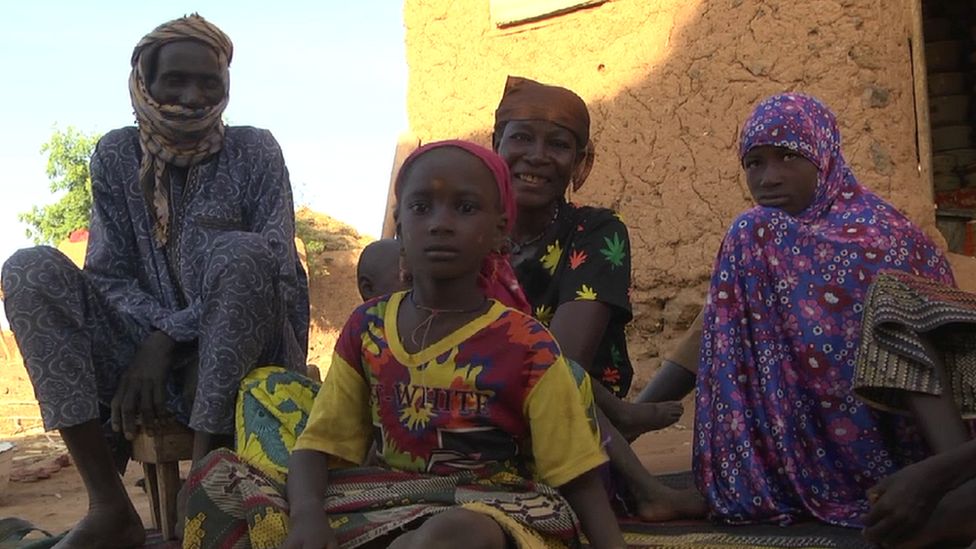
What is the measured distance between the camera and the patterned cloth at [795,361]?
2742 millimetres

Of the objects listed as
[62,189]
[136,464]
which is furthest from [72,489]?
[62,189]

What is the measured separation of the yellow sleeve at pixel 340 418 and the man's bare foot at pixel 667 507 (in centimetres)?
96

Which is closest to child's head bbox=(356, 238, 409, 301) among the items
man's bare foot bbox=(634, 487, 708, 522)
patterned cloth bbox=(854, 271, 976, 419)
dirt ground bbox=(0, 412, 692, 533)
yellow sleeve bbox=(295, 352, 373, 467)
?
yellow sleeve bbox=(295, 352, 373, 467)

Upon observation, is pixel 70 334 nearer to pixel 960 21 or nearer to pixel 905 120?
pixel 905 120

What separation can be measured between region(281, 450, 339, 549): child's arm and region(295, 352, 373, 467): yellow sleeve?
29 millimetres

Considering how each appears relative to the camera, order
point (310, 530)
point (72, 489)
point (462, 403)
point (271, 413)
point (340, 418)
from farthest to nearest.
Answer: point (72, 489), point (271, 413), point (340, 418), point (462, 403), point (310, 530)

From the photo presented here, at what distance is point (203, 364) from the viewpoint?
9.56ft

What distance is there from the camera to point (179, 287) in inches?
129

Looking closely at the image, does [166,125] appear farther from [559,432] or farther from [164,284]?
[559,432]

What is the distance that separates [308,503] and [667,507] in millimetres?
1173

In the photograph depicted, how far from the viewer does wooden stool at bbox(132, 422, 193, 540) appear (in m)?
3.05

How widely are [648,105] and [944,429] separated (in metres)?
3.40

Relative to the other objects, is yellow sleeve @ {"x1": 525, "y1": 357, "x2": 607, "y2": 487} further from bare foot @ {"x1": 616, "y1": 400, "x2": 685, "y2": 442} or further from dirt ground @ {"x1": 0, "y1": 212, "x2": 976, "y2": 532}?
dirt ground @ {"x1": 0, "y1": 212, "x2": 976, "y2": 532}

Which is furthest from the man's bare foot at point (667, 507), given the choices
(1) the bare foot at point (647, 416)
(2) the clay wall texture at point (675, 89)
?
(2) the clay wall texture at point (675, 89)
